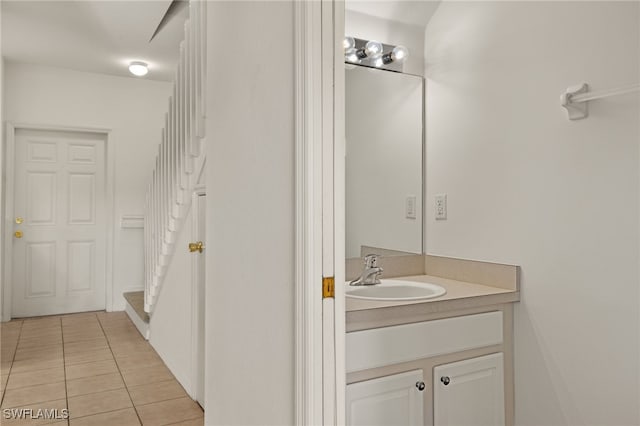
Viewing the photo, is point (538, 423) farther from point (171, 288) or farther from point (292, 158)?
point (171, 288)

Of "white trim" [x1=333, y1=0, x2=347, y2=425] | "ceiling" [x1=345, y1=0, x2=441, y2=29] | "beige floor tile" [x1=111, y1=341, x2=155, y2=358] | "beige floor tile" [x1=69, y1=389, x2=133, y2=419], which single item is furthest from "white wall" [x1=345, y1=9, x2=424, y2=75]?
"beige floor tile" [x1=111, y1=341, x2=155, y2=358]

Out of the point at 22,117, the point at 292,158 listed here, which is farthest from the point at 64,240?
the point at 292,158

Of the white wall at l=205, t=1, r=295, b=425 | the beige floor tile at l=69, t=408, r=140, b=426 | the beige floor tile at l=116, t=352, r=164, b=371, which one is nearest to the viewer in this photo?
the white wall at l=205, t=1, r=295, b=425

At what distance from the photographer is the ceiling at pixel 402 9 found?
2314 mm

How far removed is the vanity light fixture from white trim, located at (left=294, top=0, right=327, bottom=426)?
1.12m

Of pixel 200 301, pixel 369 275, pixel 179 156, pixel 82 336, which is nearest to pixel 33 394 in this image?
pixel 200 301

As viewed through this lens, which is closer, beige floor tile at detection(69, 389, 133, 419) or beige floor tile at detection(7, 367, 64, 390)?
beige floor tile at detection(69, 389, 133, 419)

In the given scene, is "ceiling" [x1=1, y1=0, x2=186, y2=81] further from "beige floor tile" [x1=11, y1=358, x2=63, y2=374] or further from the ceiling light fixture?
"beige floor tile" [x1=11, y1=358, x2=63, y2=374]

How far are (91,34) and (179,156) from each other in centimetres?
183

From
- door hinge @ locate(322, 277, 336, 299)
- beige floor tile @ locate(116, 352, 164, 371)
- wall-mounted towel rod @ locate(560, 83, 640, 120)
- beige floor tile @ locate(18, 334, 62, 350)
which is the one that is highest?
wall-mounted towel rod @ locate(560, 83, 640, 120)

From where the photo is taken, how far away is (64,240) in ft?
16.0

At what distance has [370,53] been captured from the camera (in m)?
2.31

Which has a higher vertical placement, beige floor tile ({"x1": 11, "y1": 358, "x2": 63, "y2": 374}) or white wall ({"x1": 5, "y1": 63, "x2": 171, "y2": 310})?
white wall ({"x1": 5, "y1": 63, "x2": 171, "y2": 310})

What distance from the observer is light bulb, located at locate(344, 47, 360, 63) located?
227cm
